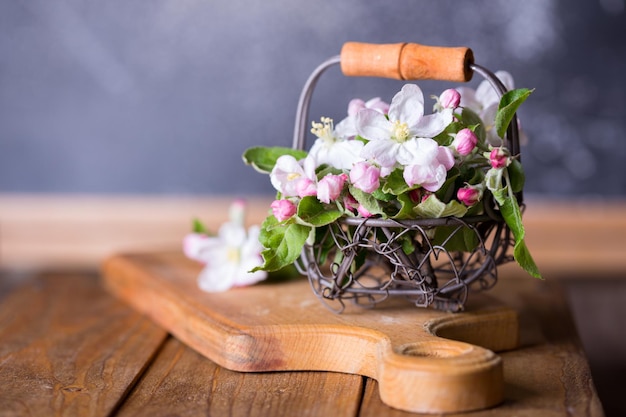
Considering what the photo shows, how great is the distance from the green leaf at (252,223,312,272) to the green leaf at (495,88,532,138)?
8.7 inches

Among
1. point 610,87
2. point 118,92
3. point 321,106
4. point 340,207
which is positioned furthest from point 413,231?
point 118,92

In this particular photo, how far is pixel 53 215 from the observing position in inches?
73.7

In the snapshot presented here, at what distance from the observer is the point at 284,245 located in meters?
0.88

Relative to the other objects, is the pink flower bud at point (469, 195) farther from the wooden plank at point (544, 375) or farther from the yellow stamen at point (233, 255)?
the yellow stamen at point (233, 255)

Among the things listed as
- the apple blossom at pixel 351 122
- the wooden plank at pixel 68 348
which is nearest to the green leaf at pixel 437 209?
the apple blossom at pixel 351 122

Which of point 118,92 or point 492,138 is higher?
point 118,92

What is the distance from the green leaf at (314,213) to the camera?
85 centimetres

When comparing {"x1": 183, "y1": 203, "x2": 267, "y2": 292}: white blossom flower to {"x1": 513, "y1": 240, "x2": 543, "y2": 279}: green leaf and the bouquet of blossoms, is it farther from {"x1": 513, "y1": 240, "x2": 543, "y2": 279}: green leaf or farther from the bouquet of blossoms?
{"x1": 513, "y1": 240, "x2": 543, "y2": 279}: green leaf

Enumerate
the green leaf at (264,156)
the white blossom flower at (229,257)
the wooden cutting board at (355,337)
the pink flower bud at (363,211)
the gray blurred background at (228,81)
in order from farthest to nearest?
the gray blurred background at (228,81) → the white blossom flower at (229,257) → the green leaf at (264,156) → the pink flower bud at (363,211) → the wooden cutting board at (355,337)

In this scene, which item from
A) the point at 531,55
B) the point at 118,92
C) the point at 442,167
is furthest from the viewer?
the point at 118,92

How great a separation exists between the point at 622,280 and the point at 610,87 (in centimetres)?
42

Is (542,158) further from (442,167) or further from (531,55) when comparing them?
(442,167)

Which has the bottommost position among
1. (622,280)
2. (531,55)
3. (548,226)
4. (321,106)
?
(622,280)

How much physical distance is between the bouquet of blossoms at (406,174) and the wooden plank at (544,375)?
12 centimetres
